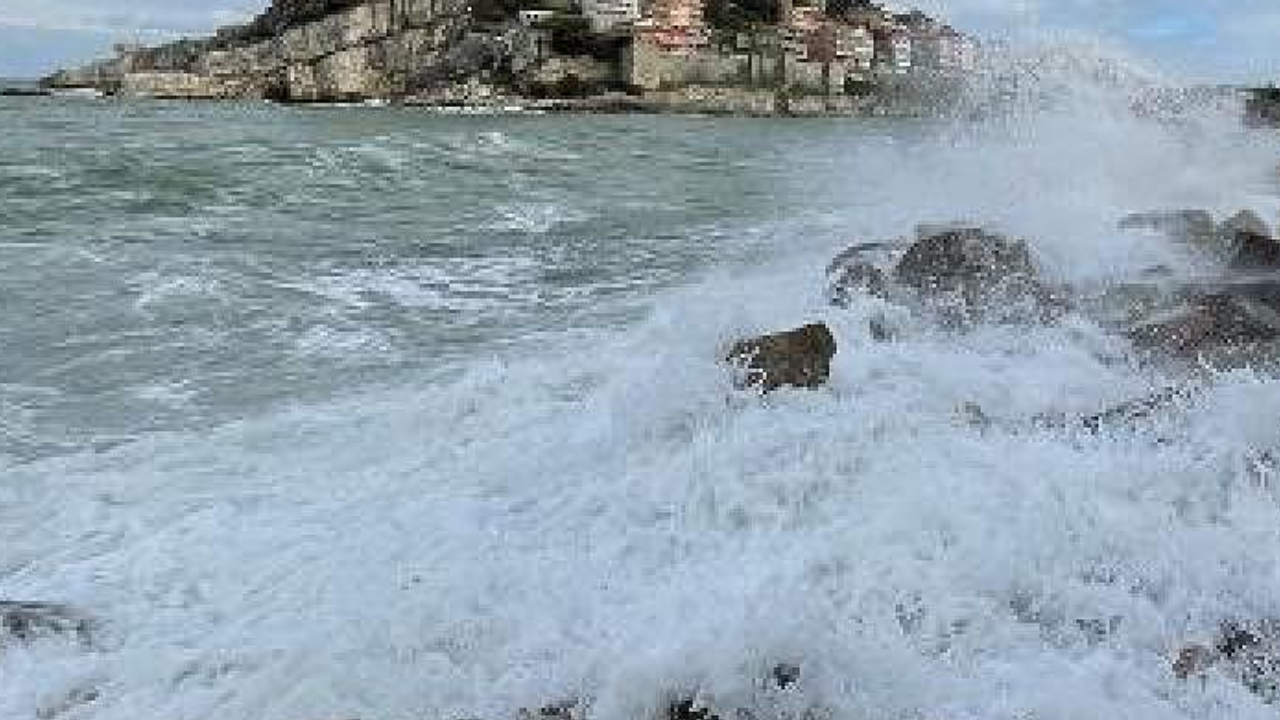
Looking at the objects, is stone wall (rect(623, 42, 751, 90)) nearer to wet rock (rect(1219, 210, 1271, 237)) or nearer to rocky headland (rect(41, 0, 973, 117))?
rocky headland (rect(41, 0, 973, 117))

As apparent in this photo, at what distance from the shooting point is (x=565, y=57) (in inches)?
3996

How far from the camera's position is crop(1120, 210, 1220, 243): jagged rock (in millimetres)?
15961

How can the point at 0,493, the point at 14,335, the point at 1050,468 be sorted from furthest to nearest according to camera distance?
the point at 14,335 → the point at 0,493 → the point at 1050,468

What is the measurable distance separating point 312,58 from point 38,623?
10206 cm

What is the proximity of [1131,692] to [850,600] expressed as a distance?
4.37ft

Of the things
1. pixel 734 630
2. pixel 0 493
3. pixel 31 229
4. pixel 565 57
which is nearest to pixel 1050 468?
pixel 734 630

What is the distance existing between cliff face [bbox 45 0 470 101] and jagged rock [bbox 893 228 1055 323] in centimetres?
8724

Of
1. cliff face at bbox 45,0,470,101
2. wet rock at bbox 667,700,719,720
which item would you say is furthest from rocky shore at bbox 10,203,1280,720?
cliff face at bbox 45,0,470,101

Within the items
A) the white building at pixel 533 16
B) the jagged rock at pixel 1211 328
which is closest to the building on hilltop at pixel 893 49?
the white building at pixel 533 16

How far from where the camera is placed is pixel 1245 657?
6090 millimetres

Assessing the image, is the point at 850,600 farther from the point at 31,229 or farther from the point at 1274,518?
the point at 31,229

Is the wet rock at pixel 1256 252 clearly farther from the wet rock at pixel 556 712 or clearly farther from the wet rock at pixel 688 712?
the wet rock at pixel 556 712

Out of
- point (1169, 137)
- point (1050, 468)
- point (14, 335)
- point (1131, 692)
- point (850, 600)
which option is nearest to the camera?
point (1131, 692)

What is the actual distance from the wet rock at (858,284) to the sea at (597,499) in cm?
25
